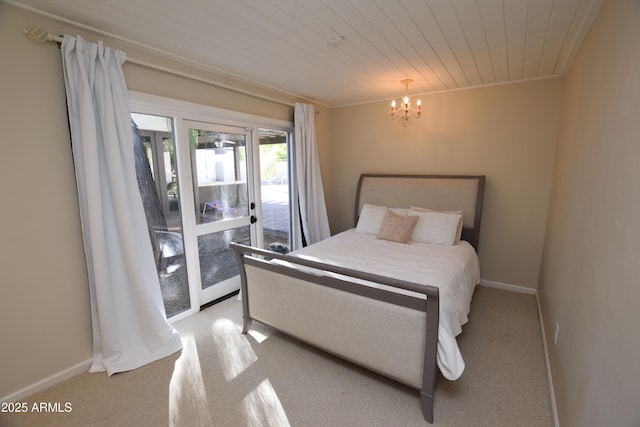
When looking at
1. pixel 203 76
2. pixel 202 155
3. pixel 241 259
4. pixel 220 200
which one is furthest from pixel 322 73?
pixel 241 259

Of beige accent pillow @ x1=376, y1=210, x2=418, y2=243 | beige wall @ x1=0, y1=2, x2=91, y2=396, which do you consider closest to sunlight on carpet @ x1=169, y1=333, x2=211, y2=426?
beige wall @ x1=0, y1=2, x2=91, y2=396

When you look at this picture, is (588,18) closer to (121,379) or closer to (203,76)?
(203,76)

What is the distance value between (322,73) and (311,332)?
7.78 feet

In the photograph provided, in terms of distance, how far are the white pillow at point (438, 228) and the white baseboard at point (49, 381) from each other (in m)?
3.12

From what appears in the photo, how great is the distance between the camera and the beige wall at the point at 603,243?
3.17ft

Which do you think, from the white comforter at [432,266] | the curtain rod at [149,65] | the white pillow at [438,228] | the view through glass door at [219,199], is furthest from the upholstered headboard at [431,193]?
the view through glass door at [219,199]

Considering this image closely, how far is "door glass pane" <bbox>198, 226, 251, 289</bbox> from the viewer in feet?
9.97

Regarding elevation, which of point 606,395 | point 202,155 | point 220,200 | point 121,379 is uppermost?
point 202,155

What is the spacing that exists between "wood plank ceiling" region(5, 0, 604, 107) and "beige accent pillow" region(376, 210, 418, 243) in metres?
1.50

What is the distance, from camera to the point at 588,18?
1.75 m

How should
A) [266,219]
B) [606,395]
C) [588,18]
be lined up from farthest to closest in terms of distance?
[266,219]
[588,18]
[606,395]

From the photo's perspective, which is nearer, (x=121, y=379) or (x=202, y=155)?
(x=121, y=379)

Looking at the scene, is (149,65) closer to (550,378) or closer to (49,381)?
(49,381)

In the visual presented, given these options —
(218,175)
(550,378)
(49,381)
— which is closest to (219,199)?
(218,175)
